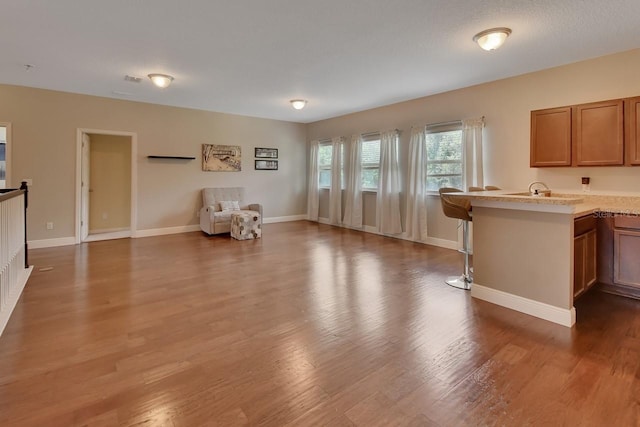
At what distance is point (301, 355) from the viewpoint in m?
2.19

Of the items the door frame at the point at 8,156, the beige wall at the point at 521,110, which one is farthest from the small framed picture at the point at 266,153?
the door frame at the point at 8,156

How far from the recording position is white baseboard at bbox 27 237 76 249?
5445mm

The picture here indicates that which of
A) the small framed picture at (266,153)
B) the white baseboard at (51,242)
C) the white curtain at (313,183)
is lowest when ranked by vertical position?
the white baseboard at (51,242)

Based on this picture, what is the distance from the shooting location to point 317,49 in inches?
149

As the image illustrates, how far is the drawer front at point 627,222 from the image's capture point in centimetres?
303

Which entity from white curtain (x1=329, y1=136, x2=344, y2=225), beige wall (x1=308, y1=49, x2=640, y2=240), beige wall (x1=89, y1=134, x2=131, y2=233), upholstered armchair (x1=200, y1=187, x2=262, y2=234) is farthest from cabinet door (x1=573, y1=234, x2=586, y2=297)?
beige wall (x1=89, y1=134, x2=131, y2=233)

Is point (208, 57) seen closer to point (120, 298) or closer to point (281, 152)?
point (120, 298)

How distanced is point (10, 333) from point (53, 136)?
4399mm

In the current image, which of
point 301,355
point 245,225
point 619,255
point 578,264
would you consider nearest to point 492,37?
point 578,264

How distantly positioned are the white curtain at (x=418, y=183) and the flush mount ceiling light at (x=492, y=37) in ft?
8.29

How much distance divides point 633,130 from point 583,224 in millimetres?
1428

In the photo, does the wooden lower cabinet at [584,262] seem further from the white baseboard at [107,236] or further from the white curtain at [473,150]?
the white baseboard at [107,236]

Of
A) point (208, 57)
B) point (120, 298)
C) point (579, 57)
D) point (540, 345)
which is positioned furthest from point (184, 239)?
point (579, 57)

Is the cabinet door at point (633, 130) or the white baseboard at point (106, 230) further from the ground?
the cabinet door at point (633, 130)
